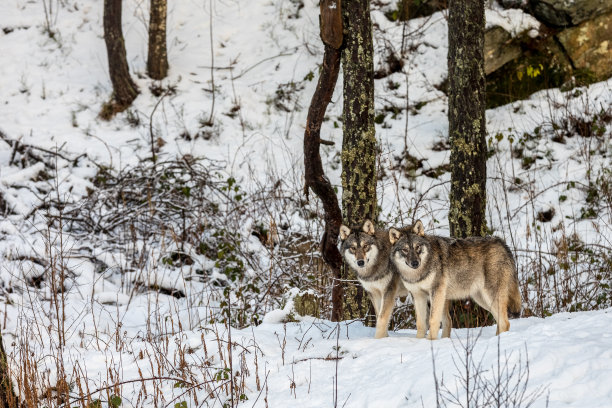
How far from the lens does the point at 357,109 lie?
7.23 meters

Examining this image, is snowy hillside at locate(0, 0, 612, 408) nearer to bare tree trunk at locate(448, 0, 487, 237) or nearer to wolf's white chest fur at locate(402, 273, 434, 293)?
wolf's white chest fur at locate(402, 273, 434, 293)

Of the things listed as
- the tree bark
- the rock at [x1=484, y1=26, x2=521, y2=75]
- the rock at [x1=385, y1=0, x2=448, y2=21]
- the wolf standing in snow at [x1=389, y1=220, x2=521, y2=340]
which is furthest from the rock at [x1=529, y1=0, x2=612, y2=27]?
the wolf standing in snow at [x1=389, y1=220, x2=521, y2=340]

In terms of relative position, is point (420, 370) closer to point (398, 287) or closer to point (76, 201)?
point (398, 287)

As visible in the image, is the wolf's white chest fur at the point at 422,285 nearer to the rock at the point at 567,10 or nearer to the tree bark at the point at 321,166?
the tree bark at the point at 321,166

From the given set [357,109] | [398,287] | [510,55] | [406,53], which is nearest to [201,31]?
[406,53]

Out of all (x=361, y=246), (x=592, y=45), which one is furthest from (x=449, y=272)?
(x=592, y=45)

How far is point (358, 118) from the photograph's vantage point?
23.7ft

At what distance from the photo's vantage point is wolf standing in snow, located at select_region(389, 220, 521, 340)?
19.3ft

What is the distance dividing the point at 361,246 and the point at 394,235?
0.33 meters

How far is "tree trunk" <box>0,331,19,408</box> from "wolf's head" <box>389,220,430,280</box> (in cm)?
350

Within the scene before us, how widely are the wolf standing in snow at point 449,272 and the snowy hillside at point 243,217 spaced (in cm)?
30

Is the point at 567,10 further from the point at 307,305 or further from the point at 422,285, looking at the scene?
the point at 422,285

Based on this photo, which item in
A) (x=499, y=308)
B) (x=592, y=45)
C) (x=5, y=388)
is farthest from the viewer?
(x=592, y=45)

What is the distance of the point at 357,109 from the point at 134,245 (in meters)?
4.52
